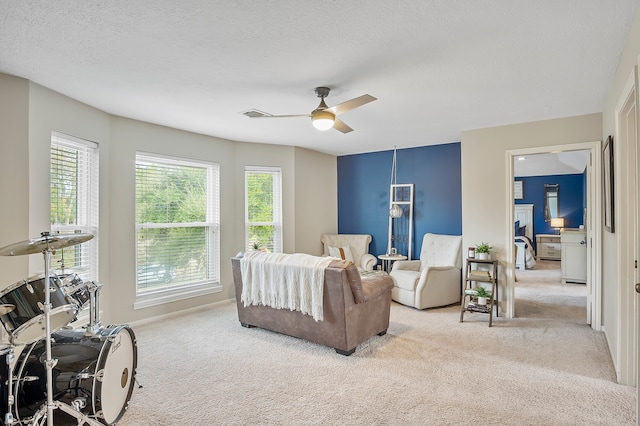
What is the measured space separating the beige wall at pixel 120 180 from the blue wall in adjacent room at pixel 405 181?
12.9 inches

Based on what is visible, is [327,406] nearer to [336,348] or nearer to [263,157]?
[336,348]

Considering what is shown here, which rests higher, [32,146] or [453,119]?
[453,119]

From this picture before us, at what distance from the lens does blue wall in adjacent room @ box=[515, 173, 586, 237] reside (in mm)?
9367

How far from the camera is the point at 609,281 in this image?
3434 mm

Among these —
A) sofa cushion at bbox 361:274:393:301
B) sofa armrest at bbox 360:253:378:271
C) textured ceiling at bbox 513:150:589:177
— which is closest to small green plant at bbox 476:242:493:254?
sofa cushion at bbox 361:274:393:301

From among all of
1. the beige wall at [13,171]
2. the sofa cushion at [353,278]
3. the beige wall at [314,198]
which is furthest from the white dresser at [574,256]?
the beige wall at [13,171]

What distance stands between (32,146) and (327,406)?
3.21m

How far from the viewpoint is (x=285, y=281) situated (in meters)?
3.64

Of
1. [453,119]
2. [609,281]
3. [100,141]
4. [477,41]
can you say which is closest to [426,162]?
[453,119]

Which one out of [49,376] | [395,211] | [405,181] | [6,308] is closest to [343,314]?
[49,376]

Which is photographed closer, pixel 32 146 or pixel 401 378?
pixel 401 378

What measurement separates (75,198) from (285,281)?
7.75 ft

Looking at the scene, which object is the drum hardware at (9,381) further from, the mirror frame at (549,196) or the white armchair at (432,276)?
the mirror frame at (549,196)

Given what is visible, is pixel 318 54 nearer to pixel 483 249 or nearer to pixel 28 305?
pixel 28 305
